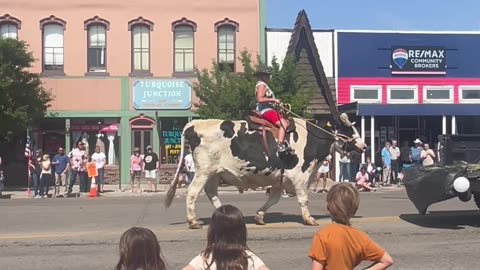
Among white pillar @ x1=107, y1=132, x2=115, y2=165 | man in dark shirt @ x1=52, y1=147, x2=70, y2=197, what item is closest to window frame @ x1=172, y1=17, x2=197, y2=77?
white pillar @ x1=107, y1=132, x2=115, y2=165

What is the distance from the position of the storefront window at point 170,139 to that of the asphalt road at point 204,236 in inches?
519

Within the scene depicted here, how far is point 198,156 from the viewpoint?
11289mm

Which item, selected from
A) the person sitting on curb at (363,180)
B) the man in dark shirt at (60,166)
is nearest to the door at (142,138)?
the man in dark shirt at (60,166)

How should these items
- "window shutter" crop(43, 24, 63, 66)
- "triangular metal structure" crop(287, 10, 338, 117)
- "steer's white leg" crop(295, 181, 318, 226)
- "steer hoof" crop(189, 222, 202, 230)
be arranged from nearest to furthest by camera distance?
"steer hoof" crop(189, 222, 202, 230) → "steer's white leg" crop(295, 181, 318, 226) → "window shutter" crop(43, 24, 63, 66) → "triangular metal structure" crop(287, 10, 338, 117)

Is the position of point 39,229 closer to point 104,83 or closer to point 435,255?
point 435,255

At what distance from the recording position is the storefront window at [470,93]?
3083 cm

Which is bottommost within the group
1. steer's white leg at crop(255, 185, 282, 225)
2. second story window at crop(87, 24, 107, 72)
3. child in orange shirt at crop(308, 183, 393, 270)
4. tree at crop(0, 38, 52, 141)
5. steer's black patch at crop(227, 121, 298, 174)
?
steer's white leg at crop(255, 185, 282, 225)

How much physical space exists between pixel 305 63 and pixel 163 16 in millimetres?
→ 6564

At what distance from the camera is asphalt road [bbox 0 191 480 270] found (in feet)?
28.9

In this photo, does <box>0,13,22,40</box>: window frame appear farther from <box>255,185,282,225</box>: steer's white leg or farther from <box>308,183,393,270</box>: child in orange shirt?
<box>308,183,393,270</box>: child in orange shirt

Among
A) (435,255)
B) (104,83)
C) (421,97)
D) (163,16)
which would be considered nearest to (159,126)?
(104,83)

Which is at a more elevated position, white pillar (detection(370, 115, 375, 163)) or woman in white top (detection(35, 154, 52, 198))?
white pillar (detection(370, 115, 375, 163))

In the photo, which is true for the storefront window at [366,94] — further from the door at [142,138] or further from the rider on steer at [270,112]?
the rider on steer at [270,112]

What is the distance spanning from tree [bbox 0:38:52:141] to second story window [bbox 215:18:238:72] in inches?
308
